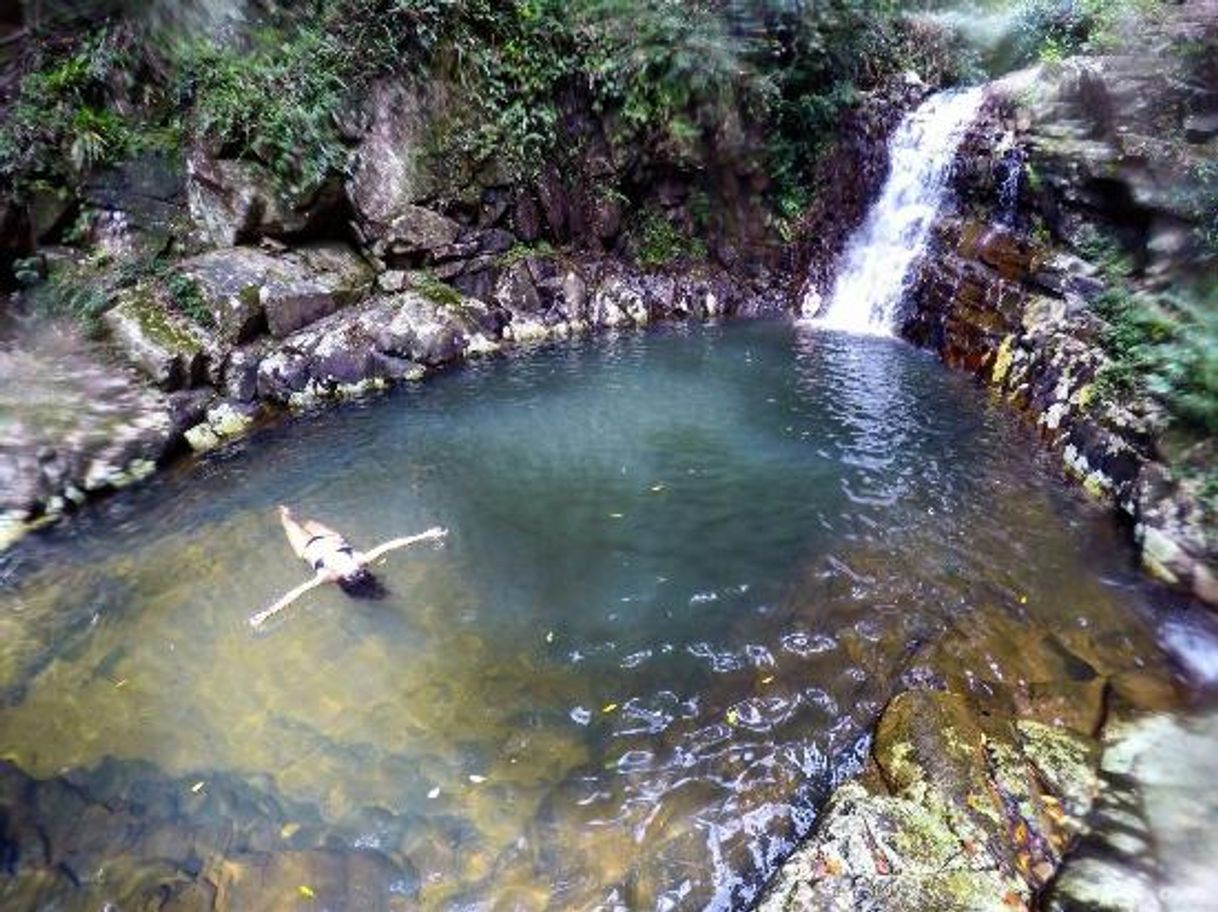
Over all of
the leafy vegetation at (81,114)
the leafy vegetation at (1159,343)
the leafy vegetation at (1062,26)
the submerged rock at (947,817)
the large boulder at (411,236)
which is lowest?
the submerged rock at (947,817)

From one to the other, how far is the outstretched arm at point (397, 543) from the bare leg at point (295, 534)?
0.54 meters

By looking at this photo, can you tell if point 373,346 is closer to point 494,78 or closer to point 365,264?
point 365,264

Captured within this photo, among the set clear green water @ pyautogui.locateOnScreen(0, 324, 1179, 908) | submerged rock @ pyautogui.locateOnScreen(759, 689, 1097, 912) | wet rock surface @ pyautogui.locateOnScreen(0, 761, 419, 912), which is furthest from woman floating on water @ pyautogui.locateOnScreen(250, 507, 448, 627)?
submerged rock @ pyautogui.locateOnScreen(759, 689, 1097, 912)

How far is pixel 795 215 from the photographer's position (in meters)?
15.2

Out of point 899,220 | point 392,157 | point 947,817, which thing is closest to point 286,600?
point 947,817

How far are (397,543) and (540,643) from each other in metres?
1.89

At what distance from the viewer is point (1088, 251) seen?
906 centimetres

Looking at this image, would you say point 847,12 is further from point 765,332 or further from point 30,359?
point 30,359

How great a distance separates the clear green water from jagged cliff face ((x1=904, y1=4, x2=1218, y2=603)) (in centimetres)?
52

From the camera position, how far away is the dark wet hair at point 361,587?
6.07 metres

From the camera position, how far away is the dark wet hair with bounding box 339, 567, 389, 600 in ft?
19.9

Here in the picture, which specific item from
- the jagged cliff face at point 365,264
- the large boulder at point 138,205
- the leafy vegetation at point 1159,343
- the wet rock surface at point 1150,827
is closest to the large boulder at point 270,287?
the jagged cliff face at point 365,264

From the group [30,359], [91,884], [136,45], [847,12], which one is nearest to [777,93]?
[847,12]

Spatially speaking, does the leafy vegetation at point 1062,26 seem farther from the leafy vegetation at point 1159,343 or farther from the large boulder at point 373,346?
the large boulder at point 373,346
